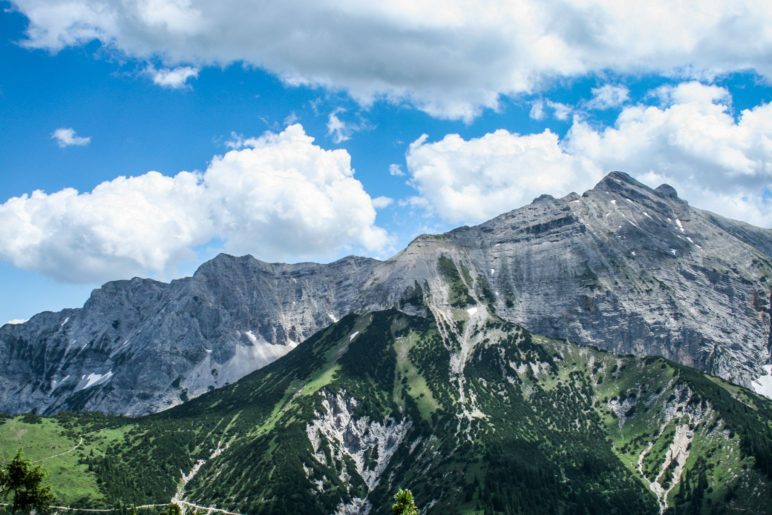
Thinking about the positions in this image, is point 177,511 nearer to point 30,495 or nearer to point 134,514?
point 134,514

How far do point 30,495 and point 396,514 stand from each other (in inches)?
2409

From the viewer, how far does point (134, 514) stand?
133 meters

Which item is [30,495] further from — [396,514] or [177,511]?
[396,514]

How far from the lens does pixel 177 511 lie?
468 ft

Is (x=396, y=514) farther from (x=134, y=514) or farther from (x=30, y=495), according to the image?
(x=30, y=495)

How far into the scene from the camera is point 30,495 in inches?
4904

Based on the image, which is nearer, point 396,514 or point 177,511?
point 396,514

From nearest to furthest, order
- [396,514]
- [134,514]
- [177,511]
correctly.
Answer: [396,514] < [134,514] < [177,511]

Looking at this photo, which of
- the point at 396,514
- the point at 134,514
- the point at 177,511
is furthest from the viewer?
the point at 177,511

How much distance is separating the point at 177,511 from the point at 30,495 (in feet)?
91.8

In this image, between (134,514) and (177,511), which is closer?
(134,514)

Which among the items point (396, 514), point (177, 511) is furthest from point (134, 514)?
point (396, 514)

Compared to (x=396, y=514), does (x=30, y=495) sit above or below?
above

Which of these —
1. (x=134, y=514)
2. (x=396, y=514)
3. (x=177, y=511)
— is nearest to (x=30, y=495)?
(x=134, y=514)
